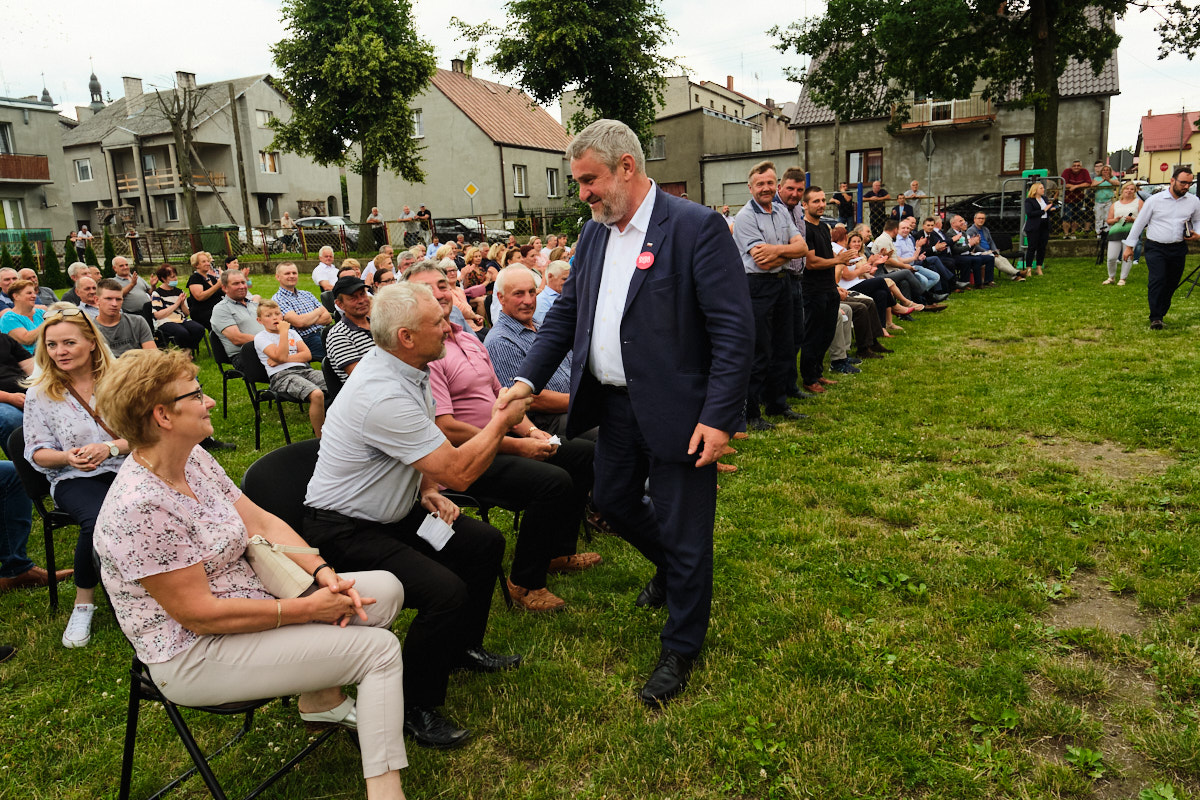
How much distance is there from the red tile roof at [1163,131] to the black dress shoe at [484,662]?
264ft

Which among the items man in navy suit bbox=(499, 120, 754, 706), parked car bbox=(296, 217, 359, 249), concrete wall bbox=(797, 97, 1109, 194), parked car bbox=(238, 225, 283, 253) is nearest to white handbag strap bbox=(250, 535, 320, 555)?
man in navy suit bbox=(499, 120, 754, 706)

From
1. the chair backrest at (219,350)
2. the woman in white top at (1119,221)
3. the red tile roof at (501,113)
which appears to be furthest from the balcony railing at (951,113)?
the chair backrest at (219,350)

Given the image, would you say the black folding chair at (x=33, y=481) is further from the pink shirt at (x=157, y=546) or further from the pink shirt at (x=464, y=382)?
the pink shirt at (x=157, y=546)

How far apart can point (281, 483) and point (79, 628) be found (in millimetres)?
1722

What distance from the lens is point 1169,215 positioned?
30.2ft

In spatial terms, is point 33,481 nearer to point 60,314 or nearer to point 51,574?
point 51,574

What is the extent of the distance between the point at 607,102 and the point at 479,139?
1003 cm

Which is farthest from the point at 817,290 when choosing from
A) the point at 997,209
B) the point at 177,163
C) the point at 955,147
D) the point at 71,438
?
the point at 177,163

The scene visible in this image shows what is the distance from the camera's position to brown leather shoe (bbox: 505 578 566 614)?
12.7ft

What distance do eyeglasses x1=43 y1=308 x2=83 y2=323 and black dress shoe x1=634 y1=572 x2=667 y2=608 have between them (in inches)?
131

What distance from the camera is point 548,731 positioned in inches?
116

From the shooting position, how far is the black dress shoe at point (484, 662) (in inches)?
133

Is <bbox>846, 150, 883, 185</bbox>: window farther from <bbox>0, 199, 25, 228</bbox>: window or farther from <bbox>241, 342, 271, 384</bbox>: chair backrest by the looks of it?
<bbox>0, 199, 25, 228</bbox>: window

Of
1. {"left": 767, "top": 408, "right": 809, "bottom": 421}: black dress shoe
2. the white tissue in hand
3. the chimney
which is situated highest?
the chimney
